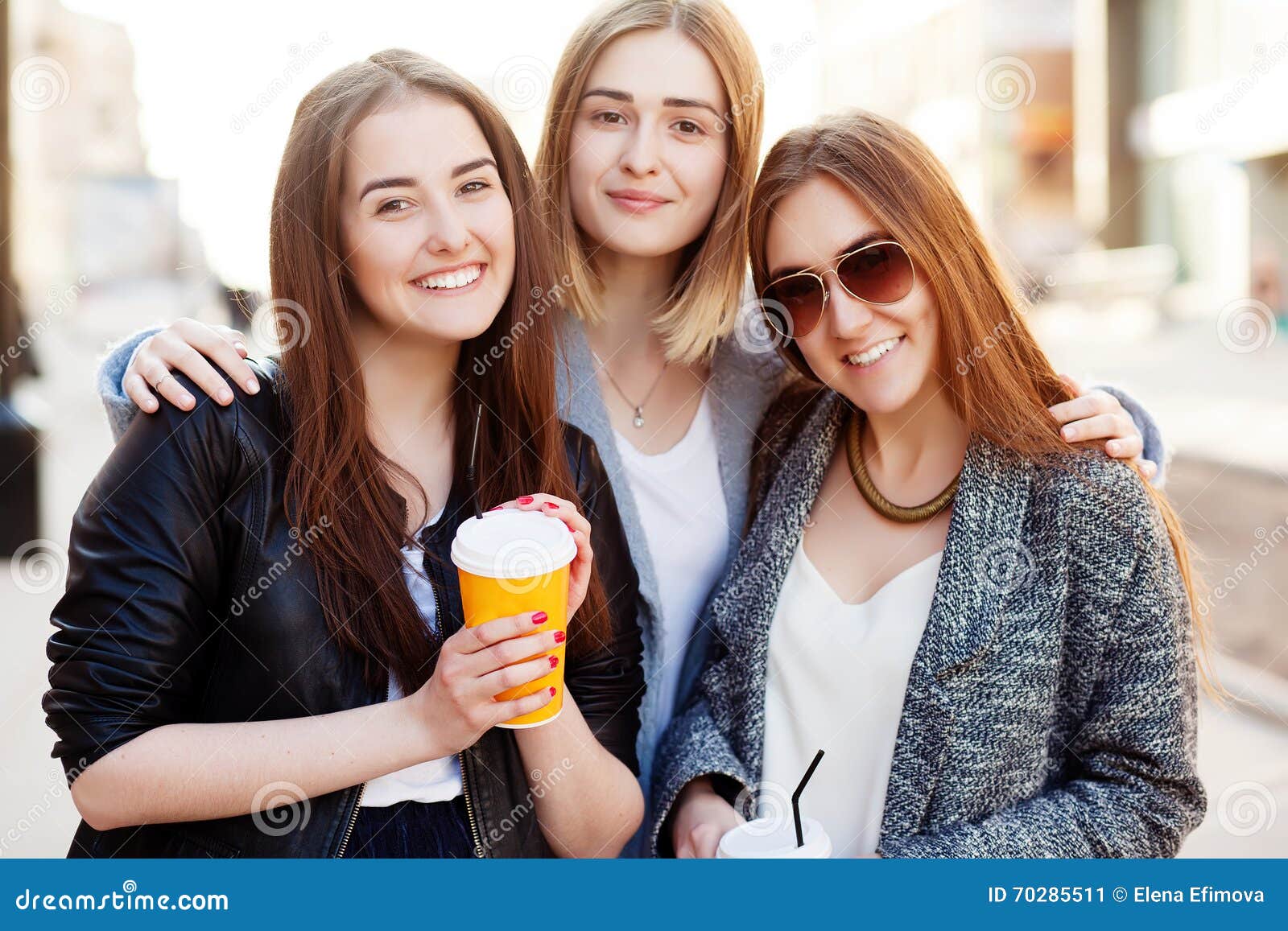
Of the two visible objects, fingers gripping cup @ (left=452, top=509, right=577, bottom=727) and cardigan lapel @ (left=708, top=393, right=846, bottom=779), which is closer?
fingers gripping cup @ (left=452, top=509, right=577, bottom=727)

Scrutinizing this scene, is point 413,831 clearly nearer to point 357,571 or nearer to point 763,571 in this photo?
point 357,571

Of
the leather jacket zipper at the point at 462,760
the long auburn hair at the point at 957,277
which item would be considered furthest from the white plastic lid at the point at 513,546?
the long auburn hair at the point at 957,277

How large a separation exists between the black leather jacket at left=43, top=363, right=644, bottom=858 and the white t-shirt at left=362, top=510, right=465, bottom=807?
1.1 inches

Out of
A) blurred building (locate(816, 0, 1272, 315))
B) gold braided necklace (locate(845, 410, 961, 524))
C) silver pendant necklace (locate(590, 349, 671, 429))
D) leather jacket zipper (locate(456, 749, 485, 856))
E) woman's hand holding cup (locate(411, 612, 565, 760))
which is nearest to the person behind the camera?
woman's hand holding cup (locate(411, 612, 565, 760))

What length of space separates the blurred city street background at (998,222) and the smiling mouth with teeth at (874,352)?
1.49 ft

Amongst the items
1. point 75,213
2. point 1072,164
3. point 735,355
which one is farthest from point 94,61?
point 735,355

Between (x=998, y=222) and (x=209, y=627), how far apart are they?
23353 mm

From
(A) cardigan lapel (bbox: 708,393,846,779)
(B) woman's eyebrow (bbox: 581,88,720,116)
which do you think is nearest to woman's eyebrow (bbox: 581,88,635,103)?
(B) woman's eyebrow (bbox: 581,88,720,116)

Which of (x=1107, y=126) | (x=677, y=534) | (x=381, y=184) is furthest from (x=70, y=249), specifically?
(x=381, y=184)

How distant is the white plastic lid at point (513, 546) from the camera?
1701 millimetres

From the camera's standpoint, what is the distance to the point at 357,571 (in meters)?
1.91

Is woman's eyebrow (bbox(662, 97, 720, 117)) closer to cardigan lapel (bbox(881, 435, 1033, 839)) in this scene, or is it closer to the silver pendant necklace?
the silver pendant necklace

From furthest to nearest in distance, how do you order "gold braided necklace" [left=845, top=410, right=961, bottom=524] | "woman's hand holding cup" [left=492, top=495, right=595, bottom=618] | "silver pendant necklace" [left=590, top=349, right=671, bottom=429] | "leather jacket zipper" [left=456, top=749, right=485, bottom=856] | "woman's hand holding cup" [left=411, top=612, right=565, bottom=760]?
"silver pendant necklace" [left=590, top=349, right=671, bottom=429]
"gold braided necklace" [left=845, top=410, right=961, bottom=524]
"leather jacket zipper" [left=456, top=749, right=485, bottom=856]
"woman's hand holding cup" [left=492, top=495, right=595, bottom=618]
"woman's hand holding cup" [left=411, top=612, right=565, bottom=760]

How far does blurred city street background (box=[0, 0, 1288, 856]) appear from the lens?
13.1 feet
